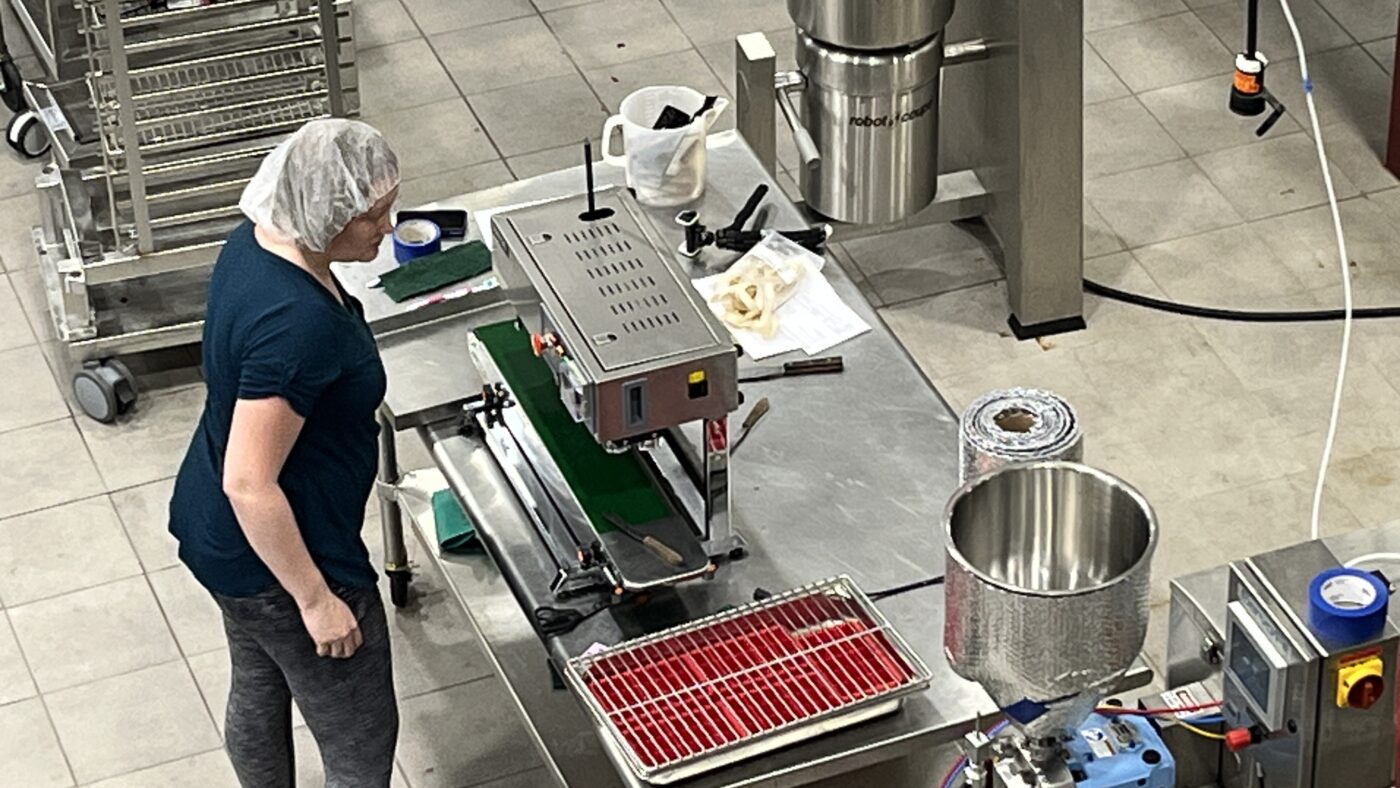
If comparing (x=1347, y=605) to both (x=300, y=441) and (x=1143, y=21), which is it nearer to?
(x=300, y=441)

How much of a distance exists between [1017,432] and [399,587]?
5.40 feet

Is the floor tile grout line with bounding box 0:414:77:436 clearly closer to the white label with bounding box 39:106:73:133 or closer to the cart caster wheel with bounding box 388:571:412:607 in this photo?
the white label with bounding box 39:106:73:133

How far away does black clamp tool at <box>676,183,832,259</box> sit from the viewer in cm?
378

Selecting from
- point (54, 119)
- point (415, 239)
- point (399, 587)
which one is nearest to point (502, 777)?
point (399, 587)

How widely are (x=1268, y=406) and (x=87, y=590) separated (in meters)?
2.37

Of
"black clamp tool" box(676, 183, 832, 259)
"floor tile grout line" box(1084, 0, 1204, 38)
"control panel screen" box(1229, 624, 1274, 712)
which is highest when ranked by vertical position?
"control panel screen" box(1229, 624, 1274, 712)

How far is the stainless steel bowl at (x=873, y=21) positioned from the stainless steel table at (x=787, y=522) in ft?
2.42

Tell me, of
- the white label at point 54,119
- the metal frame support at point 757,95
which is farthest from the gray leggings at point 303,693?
the white label at point 54,119

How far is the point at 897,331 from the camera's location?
4.86 m

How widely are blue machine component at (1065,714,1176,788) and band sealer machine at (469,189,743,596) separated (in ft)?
2.36

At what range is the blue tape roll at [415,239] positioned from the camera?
386 centimetres

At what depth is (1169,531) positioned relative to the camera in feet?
14.2

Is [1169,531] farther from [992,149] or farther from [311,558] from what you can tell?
[311,558]

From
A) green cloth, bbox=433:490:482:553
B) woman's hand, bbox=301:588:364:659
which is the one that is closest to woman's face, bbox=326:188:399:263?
woman's hand, bbox=301:588:364:659
